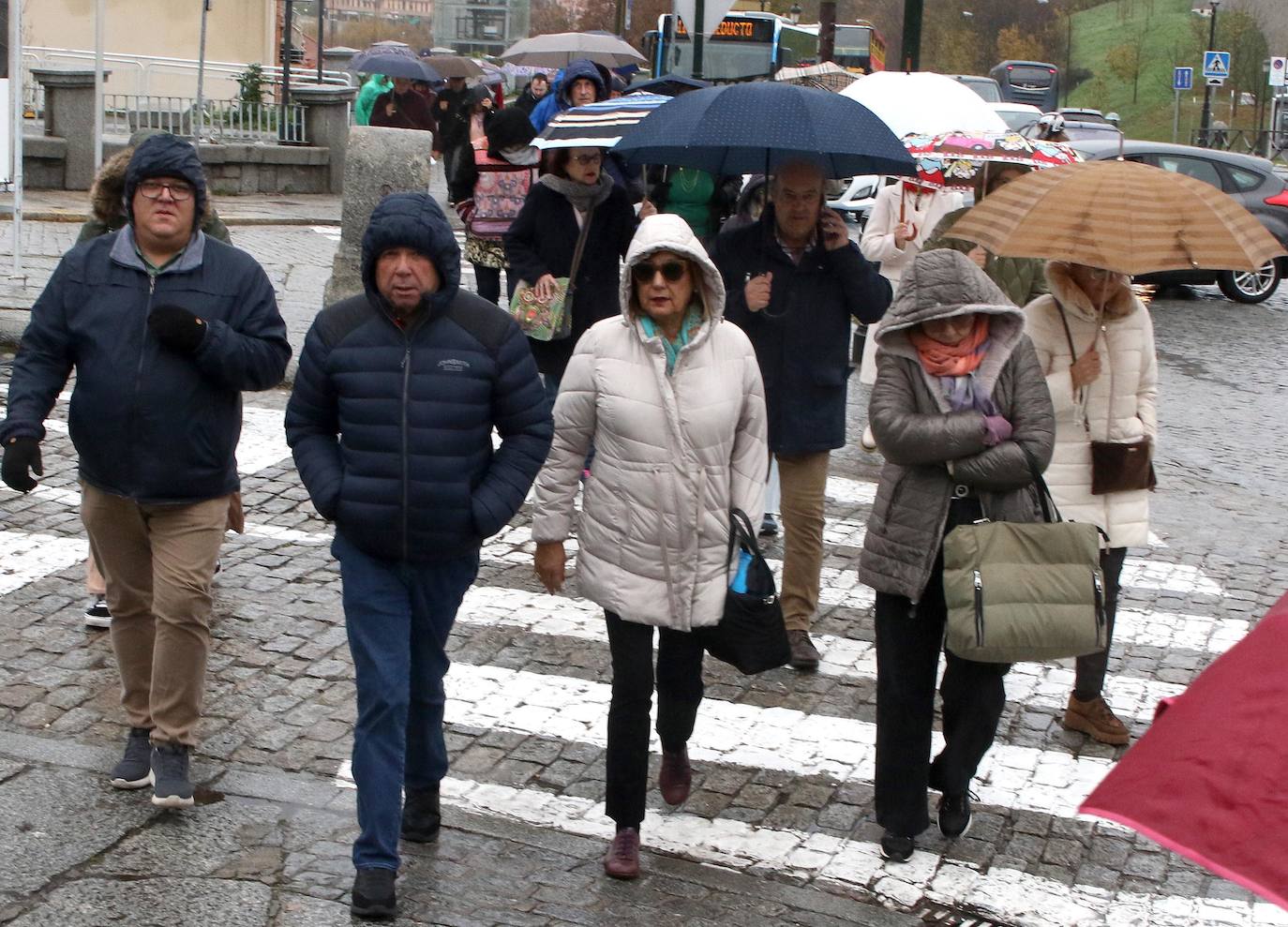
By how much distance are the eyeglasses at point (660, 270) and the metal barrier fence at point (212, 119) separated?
708 inches

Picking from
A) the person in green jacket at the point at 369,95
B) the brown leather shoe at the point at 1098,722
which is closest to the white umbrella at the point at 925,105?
the brown leather shoe at the point at 1098,722

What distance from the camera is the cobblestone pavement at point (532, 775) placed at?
15.7 ft

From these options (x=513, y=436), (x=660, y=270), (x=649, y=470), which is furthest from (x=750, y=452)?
(x=513, y=436)

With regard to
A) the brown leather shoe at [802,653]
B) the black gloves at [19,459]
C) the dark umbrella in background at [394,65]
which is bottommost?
the brown leather shoe at [802,653]

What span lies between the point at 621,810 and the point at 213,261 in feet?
6.57

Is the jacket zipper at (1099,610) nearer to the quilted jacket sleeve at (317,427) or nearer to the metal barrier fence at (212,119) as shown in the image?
the quilted jacket sleeve at (317,427)

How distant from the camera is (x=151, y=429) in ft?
16.7

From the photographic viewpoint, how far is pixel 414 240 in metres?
4.57

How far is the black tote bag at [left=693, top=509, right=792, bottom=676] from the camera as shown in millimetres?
4965

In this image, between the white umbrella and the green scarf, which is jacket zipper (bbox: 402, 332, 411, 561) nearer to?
the green scarf

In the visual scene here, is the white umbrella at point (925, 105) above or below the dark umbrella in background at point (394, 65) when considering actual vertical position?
below

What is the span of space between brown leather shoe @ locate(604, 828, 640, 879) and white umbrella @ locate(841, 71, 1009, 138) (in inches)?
182

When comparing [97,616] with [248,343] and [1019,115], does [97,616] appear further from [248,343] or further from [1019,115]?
[1019,115]

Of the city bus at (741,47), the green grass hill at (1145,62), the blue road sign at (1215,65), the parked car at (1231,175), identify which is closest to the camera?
the parked car at (1231,175)
